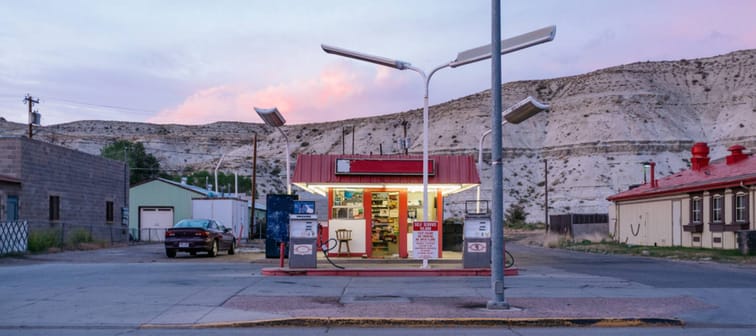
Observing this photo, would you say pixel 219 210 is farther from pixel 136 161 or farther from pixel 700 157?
pixel 136 161

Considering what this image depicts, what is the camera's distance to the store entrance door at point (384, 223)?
88.0 feet

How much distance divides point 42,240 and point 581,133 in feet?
237

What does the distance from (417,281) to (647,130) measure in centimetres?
7616

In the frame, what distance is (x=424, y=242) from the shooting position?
821 inches

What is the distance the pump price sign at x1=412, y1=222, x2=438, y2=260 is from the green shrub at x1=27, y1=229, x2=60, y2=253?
53.9 ft

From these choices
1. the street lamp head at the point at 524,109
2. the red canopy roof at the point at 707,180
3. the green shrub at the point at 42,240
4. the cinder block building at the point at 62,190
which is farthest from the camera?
the red canopy roof at the point at 707,180

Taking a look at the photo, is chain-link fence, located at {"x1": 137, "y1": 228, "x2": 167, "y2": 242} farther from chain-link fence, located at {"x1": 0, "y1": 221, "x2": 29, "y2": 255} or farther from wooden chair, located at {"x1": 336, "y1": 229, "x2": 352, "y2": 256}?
wooden chair, located at {"x1": 336, "y1": 229, "x2": 352, "y2": 256}

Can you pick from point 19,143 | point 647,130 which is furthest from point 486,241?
point 647,130

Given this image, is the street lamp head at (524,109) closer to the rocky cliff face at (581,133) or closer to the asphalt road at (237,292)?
the asphalt road at (237,292)

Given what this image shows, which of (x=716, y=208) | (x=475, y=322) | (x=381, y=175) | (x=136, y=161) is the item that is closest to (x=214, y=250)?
(x=381, y=175)

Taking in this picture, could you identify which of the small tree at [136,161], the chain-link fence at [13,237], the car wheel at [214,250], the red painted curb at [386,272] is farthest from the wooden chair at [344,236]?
the small tree at [136,161]

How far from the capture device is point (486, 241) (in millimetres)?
20594

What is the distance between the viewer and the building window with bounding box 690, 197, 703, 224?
36.9m

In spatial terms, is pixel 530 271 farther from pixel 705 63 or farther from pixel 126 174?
pixel 705 63
